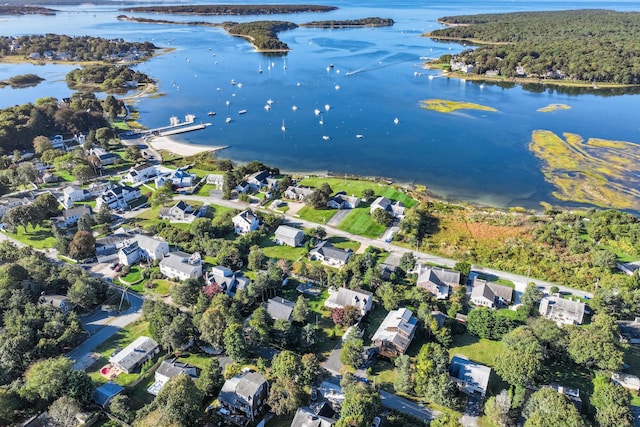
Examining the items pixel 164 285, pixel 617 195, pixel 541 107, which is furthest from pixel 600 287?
pixel 541 107

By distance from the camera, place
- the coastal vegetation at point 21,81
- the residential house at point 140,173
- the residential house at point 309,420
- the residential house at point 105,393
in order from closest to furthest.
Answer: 1. the residential house at point 309,420
2. the residential house at point 105,393
3. the residential house at point 140,173
4. the coastal vegetation at point 21,81

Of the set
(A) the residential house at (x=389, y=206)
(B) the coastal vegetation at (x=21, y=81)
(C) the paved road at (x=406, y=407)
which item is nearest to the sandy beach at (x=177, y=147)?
(A) the residential house at (x=389, y=206)

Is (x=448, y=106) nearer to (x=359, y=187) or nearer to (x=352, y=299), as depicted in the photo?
(x=359, y=187)

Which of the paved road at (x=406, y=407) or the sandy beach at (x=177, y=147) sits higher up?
the sandy beach at (x=177, y=147)

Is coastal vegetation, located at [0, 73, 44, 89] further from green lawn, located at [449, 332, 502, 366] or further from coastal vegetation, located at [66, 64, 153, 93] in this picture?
green lawn, located at [449, 332, 502, 366]

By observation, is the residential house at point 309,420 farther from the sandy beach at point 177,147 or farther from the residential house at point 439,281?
the sandy beach at point 177,147
